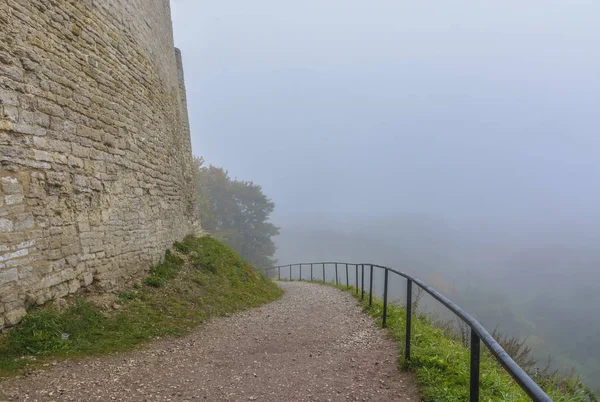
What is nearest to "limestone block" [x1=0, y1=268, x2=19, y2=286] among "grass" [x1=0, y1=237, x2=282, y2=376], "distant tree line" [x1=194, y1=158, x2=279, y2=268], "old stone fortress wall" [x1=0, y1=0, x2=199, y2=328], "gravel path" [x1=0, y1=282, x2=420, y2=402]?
"old stone fortress wall" [x1=0, y1=0, x2=199, y2=328]

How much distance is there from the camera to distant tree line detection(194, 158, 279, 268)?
38.5 metres

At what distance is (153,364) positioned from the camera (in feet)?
12.7

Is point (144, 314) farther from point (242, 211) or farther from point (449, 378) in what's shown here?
point (242, 211)

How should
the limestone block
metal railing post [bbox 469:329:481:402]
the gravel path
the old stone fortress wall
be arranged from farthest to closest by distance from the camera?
the old stone fortress wall, the limestone block, the gravel path, metal railing post [bbox 469:329:481:402]

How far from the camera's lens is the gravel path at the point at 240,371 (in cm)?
311

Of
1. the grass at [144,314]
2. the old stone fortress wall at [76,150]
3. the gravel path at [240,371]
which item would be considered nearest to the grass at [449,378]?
the gravel path at [240,371]

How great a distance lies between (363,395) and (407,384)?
0.47 meters

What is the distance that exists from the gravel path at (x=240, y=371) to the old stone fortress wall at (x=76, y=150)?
1.23 metres

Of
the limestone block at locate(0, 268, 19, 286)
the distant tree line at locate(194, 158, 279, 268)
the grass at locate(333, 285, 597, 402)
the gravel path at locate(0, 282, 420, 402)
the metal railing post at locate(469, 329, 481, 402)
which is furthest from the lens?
the distant tree line at locate(194, 158, 279, 268)

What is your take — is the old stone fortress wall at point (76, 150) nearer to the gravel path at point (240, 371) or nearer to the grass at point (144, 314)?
the grass at point (144, 314)

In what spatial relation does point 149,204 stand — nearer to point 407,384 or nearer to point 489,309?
point 407,384

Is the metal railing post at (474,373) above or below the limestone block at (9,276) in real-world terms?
below

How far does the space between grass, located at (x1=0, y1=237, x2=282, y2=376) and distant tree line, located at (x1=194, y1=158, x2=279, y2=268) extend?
27.9 m

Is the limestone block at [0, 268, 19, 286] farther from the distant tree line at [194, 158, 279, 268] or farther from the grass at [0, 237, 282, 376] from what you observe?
the distant tree line at [194, 158, 279, 268]
